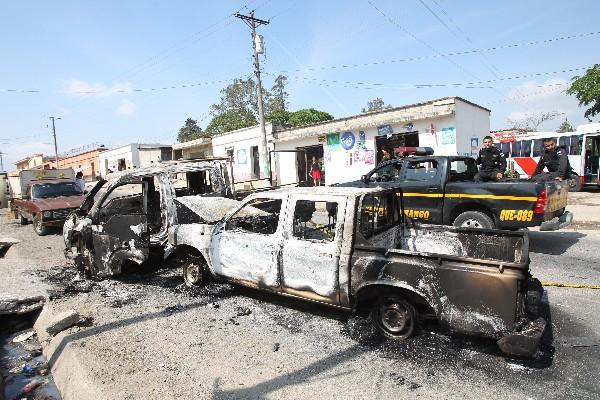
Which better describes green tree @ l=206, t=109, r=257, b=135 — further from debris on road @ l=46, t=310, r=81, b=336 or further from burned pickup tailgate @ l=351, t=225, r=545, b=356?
burned pickup tailgate @ l=351, t=225, r=545, b=356

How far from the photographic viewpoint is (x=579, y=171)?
17.8m

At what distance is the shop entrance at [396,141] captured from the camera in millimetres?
18156

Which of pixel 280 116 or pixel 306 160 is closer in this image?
pixel 306 160

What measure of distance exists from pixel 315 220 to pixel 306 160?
63.0 ft

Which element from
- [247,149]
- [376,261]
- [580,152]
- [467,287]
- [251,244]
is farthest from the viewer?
[247,149]

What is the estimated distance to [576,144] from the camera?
1800 cm

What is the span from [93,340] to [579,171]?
20.4 meters

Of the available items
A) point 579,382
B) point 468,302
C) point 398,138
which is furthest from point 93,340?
point 398,138

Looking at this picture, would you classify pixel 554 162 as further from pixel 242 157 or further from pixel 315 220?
pixel 242 157

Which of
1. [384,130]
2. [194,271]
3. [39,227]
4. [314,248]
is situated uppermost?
[384,130]

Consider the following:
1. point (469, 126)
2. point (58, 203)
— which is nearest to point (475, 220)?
point (469, 126)

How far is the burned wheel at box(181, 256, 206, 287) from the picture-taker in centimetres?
585

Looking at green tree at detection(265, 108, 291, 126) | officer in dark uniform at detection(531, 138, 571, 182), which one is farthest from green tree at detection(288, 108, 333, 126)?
officer in dark uniform at detection(531, 138, 571, 182)

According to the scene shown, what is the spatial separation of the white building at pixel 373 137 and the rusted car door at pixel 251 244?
1364 centimetres
